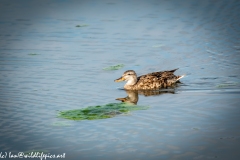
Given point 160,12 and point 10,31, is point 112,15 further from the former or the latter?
point 10,31

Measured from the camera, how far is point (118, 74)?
736 inches

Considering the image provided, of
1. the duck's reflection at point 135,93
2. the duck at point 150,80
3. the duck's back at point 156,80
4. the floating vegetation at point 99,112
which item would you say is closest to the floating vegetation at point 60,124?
the floating vegetation at point 99,112

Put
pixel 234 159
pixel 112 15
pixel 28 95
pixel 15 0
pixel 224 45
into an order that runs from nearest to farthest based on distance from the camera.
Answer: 1. pixel 234 159
2. pixel 28 95
3. pixel 224 45
4. pixel 112 15
5. pixel 15 0

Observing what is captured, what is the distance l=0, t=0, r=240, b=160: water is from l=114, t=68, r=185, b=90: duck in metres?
0.48

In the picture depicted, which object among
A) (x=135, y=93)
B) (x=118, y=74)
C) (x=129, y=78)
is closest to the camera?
(x=135, y=93)

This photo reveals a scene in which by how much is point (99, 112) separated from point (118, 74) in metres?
4.89

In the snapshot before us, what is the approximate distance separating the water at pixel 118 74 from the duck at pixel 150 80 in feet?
1.57

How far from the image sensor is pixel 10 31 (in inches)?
996

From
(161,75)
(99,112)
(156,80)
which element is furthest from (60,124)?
(161,75)

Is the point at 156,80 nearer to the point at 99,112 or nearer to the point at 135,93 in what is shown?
the point at 135,93

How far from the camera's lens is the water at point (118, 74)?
11.8m

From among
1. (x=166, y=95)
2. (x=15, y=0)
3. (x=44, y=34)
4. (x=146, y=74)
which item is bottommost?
(x=166, y=95)

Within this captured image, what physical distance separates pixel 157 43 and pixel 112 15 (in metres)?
6.31

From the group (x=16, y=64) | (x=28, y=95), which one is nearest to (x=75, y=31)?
(x=16, y=64)
